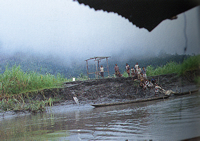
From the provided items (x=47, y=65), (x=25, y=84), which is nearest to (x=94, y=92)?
(x=47, y=65)

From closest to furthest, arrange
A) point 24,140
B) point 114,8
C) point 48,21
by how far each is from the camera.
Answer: point 24,140 < point 114,8 < point 48,21

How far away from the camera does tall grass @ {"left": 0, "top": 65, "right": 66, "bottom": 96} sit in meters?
8.26

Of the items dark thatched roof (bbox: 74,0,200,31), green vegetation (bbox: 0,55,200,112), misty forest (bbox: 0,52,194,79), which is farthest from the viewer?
misty forest (bbox: 0,52,194,79)

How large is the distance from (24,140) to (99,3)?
4.29m

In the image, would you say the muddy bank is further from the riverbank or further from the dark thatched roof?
the dark thatched roof

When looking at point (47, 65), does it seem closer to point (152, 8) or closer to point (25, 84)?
point (25, 84)

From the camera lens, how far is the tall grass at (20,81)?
8.26 metres

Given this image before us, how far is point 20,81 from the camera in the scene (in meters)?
8.44

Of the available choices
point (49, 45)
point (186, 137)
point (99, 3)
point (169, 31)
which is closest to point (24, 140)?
point (186, 137)

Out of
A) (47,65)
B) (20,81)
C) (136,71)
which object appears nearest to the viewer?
(136,71)

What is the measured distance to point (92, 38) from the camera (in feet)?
25.4

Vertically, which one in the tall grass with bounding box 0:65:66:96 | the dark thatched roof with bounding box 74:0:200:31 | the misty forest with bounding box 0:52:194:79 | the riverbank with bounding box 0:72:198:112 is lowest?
the riverbank with bounding box 0:72:198:112

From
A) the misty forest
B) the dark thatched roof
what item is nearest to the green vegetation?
the misty forest

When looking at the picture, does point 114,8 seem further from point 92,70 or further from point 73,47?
point 92,70
